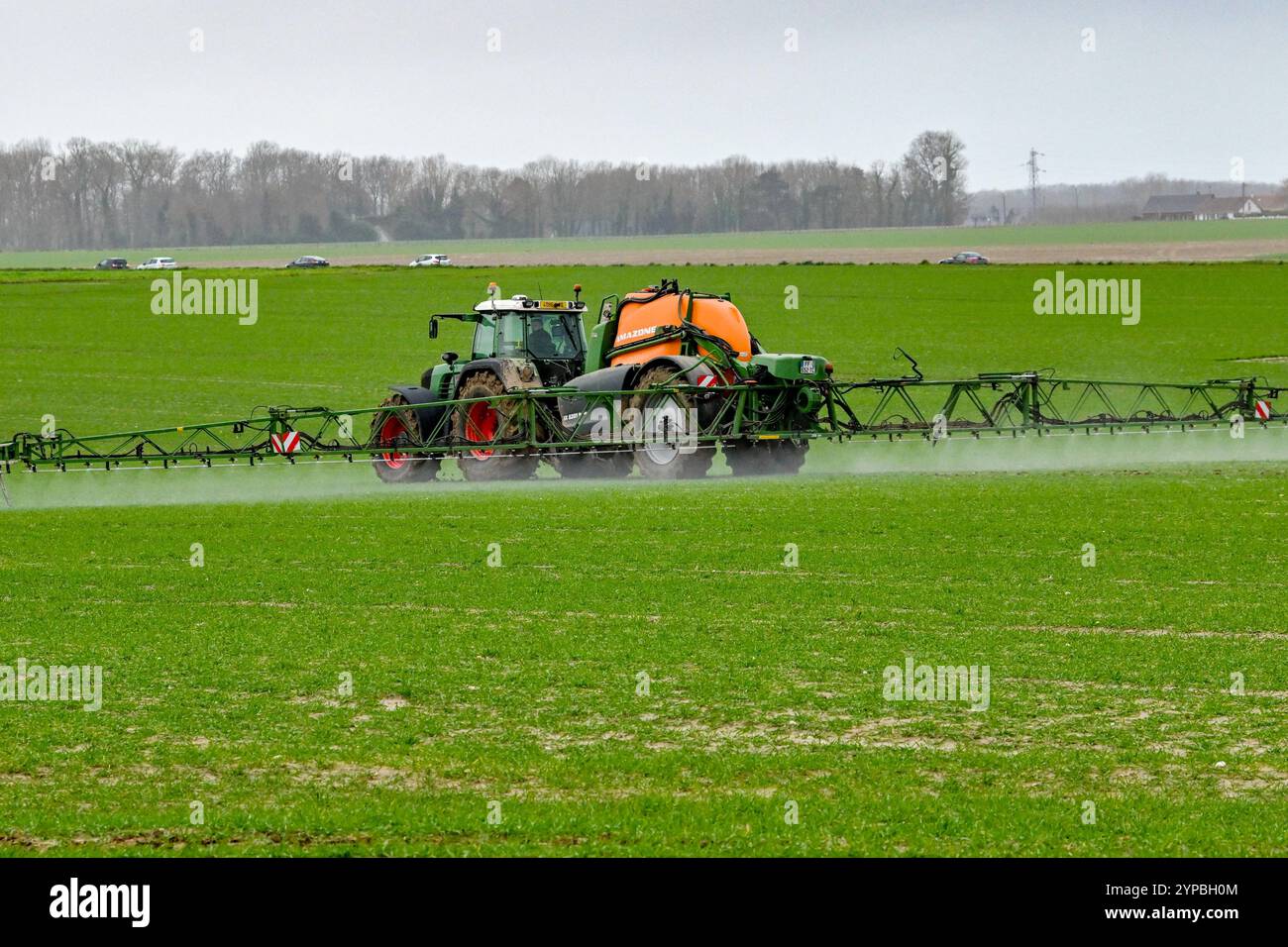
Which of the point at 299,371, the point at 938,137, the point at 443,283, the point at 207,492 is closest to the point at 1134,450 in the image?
the point at 207,492

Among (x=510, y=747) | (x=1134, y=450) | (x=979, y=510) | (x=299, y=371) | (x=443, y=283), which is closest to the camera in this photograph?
(x=510, y=747)

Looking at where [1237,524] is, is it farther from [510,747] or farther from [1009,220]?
[1009,220]

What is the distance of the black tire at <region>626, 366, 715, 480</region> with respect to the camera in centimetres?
2573

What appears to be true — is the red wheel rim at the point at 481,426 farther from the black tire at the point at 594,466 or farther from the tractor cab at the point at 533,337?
the black tire at the point at 594,466

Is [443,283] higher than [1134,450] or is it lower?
higher

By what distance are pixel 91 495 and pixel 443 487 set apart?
6.05 metres

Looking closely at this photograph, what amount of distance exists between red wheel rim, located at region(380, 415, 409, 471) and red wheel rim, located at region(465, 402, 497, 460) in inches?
63.2

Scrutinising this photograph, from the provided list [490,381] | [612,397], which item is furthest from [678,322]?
[490,381]

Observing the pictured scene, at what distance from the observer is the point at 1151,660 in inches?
513

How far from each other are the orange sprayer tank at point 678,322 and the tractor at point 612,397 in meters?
0.02

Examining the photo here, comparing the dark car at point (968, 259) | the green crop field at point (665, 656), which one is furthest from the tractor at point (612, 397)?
the dark car at point (968, 259)

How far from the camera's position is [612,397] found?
84.9 ft

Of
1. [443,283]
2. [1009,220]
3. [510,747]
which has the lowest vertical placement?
[510,747]
